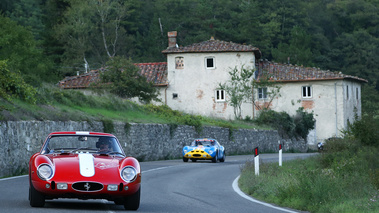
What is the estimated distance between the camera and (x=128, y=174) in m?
12.1

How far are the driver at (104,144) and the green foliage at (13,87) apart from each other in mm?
12688

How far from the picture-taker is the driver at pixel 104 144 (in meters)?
13.3

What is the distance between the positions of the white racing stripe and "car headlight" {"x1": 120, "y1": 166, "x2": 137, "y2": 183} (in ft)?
1.74

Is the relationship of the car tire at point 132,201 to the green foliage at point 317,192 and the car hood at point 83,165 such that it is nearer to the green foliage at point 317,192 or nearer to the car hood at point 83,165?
the car hood at point 83,165

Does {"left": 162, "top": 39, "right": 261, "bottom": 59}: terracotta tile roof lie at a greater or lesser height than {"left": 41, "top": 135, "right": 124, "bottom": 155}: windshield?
greater

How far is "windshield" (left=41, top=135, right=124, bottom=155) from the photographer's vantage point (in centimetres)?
1320

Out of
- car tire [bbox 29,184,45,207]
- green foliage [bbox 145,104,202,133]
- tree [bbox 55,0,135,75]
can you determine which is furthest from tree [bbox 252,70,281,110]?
car tire [bbox 29,184,45,207]

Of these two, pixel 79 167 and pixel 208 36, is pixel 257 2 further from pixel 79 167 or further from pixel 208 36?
pixel 79 167

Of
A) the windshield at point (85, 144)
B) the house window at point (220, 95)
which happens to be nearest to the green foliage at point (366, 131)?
the windshield at point (85, 144)

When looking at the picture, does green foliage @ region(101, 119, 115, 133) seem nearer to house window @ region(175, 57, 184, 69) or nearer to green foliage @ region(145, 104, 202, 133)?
green foliage @ region(145, 104, 202, 133)

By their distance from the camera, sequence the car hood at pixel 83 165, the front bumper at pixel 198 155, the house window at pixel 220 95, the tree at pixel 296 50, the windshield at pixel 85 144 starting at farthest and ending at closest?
the tree at pixel 296 50 < the house window at pixel 220 95 < the front bumper at pixel 198 155 < the windshield at pixel 85 144 < the car hood at pixel 83 165

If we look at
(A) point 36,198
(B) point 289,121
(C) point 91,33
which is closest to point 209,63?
(B) point 289,121

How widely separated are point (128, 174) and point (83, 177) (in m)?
0.84

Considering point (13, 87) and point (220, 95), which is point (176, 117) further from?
point (220, 95)
